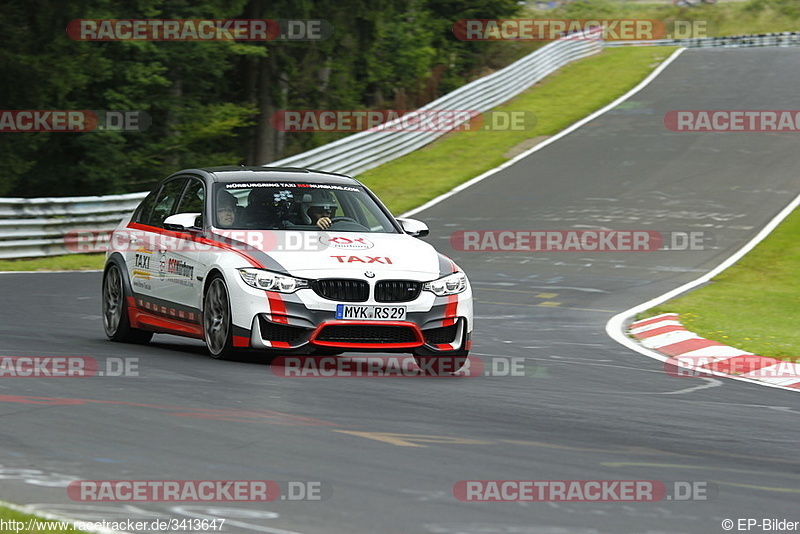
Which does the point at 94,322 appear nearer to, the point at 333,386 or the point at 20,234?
the point at 333,386

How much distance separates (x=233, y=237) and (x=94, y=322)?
3.72m

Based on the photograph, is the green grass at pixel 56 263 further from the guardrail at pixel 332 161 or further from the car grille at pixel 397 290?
the car grille at pixel 397 290

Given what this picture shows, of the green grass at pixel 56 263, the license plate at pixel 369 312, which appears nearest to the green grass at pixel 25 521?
the license plate at pixel 369 312

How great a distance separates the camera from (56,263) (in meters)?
19.5

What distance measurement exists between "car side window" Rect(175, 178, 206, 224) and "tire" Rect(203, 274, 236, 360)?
97 cm

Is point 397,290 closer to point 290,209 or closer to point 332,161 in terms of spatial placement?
point 290,209

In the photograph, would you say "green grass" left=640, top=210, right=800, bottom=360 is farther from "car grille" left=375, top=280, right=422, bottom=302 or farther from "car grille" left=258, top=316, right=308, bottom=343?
"car grille" left=258, top=316, right=308, bottom=343

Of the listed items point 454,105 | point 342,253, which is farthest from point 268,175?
point 454,105

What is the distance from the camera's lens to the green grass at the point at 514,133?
2688 cm

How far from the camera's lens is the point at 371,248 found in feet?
32.5


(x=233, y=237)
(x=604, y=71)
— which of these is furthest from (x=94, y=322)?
(x=604, y=71)

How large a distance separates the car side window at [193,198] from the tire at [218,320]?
3.18 ft

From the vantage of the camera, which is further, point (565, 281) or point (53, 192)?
point (53, 192)

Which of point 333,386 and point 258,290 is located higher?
point 258,290
